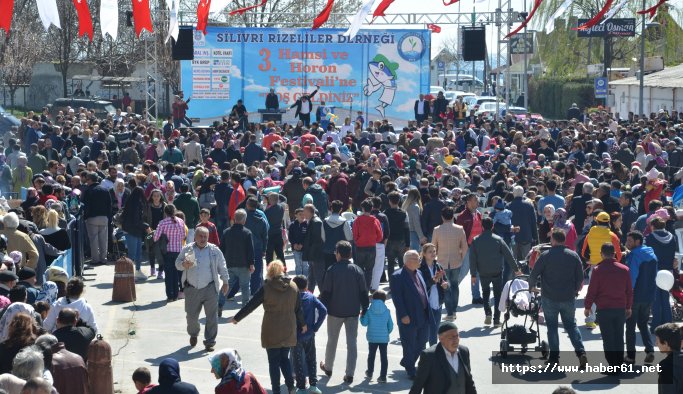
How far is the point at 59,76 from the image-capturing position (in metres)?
61.5

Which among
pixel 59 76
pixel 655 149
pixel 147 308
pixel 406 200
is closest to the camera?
pixel 147 308

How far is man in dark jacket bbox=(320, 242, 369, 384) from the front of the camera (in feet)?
40.0

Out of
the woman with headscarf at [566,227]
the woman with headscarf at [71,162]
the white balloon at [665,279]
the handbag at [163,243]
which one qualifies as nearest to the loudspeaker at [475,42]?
the woman with headscarf at [71,162]

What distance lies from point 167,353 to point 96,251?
6.49m

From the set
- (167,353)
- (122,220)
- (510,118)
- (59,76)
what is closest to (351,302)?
(167,353)

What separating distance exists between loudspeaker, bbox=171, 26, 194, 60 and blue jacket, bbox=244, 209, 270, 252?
80.1 ft

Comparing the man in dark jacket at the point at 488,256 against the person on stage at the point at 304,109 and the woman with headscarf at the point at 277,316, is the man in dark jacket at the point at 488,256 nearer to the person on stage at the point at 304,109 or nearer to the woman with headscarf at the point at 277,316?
the woman with headscarf at the point at 277,316

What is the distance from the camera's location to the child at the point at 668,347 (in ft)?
29.4

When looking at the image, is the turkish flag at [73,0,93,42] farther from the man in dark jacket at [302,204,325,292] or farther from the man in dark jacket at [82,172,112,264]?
the man in dark jacket at [82,172,112,264]

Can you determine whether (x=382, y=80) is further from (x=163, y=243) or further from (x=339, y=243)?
(x=339, y=243)

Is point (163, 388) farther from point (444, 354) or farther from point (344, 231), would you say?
point (344, 231)

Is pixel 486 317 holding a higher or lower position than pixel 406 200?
lower

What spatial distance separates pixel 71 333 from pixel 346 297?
10.5 feet

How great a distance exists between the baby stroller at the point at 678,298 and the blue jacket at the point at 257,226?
5415 mm
